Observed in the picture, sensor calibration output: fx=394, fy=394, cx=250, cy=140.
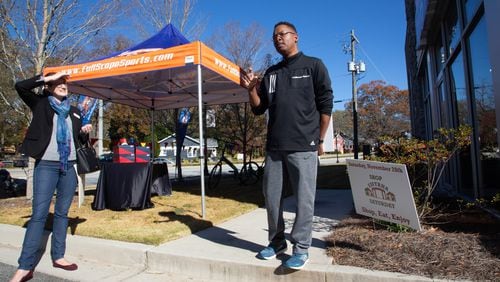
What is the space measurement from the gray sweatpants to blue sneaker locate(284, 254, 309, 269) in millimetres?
39

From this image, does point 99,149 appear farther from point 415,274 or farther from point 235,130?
point 415,274

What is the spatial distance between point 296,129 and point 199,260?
1678 millimetres

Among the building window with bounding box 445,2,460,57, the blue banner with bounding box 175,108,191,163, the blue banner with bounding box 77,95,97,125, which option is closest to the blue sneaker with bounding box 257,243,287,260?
the building window with bounding box 445,2,460,57

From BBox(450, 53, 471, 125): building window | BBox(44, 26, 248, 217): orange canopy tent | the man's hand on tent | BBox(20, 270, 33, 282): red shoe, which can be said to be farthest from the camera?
BBox(450, 53, 471, 125): building window

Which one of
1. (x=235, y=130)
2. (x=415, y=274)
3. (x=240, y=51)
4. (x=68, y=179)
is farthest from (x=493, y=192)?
(x=240, y=51)

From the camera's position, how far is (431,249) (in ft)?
11.7

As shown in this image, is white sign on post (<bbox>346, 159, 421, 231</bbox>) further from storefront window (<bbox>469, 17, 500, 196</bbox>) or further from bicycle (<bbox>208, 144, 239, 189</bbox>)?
bicycle (<bbox>208, 144, 239, 189</bbox>)

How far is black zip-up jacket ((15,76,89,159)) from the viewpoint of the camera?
392cm

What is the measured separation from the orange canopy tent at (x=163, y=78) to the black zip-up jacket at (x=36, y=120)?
2.40 metres

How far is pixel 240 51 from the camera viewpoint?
1794cm

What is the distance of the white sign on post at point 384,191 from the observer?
377cm

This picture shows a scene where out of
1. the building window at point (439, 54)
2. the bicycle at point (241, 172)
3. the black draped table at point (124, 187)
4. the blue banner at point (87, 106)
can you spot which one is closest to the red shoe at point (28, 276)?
the black draped table at point (124, 187)

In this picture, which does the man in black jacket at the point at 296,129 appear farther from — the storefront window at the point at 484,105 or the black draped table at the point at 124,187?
the black draped table at the point at 124,187

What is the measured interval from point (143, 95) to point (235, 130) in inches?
253
